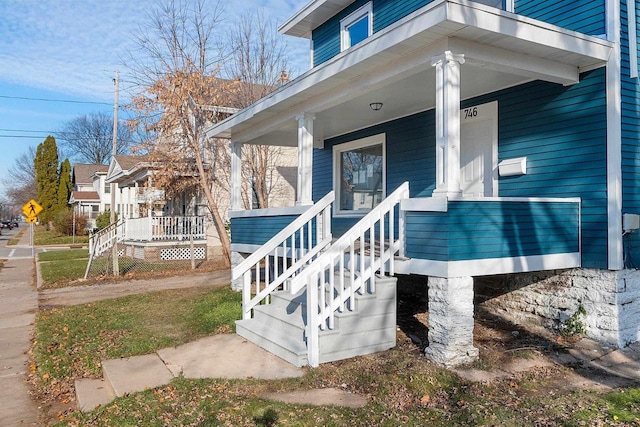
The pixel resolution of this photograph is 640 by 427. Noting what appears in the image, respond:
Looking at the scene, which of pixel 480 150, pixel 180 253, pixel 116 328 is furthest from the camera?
pixel 180 253

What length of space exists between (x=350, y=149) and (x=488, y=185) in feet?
12.6

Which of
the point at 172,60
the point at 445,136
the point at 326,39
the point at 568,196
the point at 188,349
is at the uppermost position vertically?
the point at 172,60

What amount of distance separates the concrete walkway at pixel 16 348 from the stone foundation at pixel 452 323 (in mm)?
3784

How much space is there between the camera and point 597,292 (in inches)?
226

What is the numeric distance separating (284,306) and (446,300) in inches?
87.0

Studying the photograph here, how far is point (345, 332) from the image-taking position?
5.19 meters

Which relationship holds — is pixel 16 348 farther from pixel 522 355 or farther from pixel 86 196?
pixel 86 196

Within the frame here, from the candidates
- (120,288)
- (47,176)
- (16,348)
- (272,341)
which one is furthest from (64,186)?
(272,341)

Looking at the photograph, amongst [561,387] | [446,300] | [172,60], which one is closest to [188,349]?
[446,300]

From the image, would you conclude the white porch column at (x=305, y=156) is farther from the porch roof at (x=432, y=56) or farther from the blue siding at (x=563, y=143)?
the blue siding at (x=563, y=143)

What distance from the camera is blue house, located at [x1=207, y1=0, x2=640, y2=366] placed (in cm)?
500

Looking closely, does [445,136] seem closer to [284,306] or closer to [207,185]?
[284,306]

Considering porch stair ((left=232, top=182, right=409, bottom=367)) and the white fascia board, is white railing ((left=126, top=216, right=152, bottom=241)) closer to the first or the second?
porch stair ((left=232, top=182, right=409, bottom=367))

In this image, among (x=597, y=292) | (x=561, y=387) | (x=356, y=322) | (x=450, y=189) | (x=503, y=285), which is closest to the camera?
(x=561, y=387)
